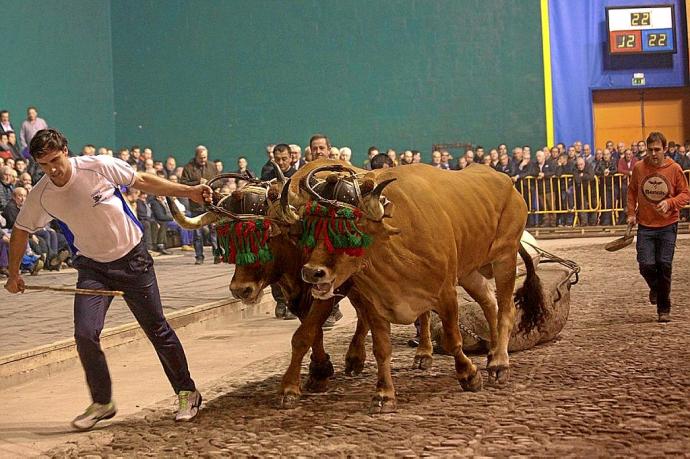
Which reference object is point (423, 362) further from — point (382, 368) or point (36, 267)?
point (36, 267)

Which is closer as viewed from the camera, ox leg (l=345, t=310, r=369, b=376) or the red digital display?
ox leg (l=345, t=310, r=369, b=376)

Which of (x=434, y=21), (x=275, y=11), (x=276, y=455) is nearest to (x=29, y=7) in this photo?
(x=275, y=11)

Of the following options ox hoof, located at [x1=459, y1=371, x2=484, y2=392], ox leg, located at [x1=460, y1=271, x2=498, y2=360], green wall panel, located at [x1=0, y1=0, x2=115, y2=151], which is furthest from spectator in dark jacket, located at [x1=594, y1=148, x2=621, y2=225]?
ox hoof, located at [x1=459, y1=371, x2=484, y2=392]

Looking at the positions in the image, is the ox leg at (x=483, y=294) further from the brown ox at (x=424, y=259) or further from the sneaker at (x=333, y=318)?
the sneaker at (x=333, y=318)

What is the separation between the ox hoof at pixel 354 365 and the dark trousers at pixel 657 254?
10.5ft

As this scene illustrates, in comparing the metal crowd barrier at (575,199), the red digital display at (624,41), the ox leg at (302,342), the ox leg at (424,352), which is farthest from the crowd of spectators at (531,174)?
the ox leg at (302,342)

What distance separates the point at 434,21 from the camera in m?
25.1

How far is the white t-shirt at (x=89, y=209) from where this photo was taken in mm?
5691

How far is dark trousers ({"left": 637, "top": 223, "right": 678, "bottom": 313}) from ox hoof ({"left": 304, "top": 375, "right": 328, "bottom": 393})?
12.1 feet

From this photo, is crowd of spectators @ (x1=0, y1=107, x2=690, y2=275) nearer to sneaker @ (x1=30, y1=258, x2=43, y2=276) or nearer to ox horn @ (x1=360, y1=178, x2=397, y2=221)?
sneaker @ (x1=30, y1=258, x2=43, y2=276)

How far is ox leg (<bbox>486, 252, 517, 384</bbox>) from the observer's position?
6551 mm

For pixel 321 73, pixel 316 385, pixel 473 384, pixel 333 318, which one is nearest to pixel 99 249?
pixel 316 385

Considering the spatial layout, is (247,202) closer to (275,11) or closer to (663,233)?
(663,233)

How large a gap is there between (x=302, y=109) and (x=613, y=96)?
8.18 meters
